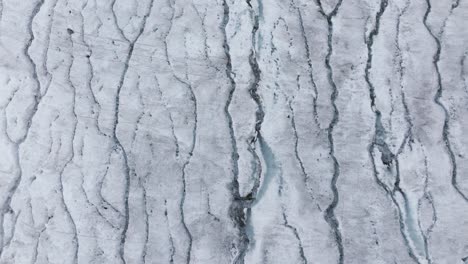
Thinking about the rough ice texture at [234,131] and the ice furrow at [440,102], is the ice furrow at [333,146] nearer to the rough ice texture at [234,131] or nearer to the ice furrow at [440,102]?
the rough ice texture at [234,131]

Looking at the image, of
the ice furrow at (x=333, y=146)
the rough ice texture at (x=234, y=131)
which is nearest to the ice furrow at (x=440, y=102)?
the rough ice texture at (x=234, y=131)

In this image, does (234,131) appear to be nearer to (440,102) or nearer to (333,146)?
(333,146)

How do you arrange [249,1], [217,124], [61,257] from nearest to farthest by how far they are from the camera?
[61,257] → [217,124] → [249,1]

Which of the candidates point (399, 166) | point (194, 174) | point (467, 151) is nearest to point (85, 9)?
point (194, 174)

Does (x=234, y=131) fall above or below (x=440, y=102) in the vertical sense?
below

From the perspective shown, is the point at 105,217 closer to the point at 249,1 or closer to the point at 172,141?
the point at 172,141

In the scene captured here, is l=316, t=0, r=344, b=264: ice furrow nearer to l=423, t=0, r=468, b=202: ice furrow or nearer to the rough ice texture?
the rough ice texture

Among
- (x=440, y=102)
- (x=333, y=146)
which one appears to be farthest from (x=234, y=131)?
(x=440, y=102)

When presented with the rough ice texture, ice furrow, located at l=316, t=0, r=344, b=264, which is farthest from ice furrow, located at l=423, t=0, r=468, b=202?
ice furrow, located at l=316, t=0, r=344, b=264
